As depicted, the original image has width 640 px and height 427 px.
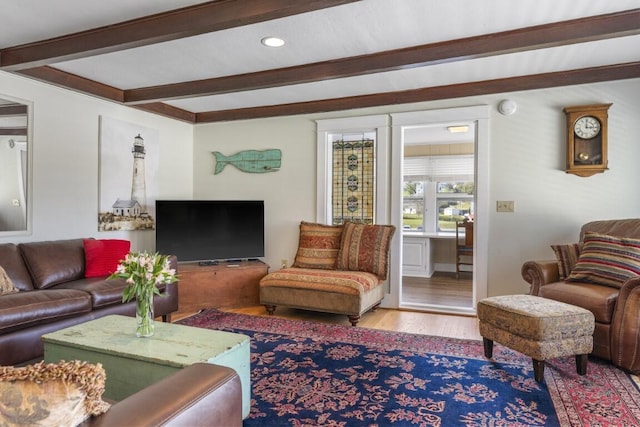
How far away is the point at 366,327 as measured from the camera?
370 centimetres

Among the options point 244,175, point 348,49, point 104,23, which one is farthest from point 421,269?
point 104,23

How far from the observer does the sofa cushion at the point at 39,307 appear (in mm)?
2467

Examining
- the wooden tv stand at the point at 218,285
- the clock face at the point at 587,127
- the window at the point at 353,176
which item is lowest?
the wooden tv stand at the point at 218,285

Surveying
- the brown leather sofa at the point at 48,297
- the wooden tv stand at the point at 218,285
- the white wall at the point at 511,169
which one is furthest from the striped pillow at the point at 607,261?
the brown leather sofa at the point at 48,297

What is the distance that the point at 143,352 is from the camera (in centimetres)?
192

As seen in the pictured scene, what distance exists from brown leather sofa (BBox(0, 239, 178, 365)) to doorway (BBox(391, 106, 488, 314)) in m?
2.72

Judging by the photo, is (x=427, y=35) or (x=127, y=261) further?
(x=427, y=35)

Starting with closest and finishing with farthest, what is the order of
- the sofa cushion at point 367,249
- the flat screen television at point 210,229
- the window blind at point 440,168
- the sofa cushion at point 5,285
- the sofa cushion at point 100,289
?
1. the sofa cushion at point 5,285
2. the sofa cushion at point 100,289
3. the sofa cushion at point 367,249
4. the flat screen television at point 210,229
5. the window blind at point 440,168

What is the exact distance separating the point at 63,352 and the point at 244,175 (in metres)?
3.24

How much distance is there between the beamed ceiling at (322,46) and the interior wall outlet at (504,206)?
3.52 ft

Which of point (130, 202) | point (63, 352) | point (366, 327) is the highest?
point (130, 202)

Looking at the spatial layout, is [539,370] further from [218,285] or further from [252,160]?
[252,160]

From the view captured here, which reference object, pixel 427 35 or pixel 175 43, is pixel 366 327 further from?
pixel 175 43

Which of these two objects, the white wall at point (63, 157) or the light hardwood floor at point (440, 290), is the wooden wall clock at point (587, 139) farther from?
the white wall at point (63, 157)
